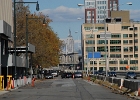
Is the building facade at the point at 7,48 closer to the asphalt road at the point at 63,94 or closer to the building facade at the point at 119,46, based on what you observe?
the asphalt road at the point at 63,94

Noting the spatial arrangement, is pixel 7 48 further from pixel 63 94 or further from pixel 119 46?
pixel 119 46

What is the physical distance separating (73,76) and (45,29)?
1427 cm

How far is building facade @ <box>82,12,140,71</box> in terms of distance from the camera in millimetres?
156000

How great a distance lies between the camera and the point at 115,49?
158875mm

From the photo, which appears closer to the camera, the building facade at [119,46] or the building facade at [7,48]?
the building facade at [7,48]

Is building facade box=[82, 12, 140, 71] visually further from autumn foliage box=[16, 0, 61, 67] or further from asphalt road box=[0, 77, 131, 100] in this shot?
asphalt road box=[0, 77, 131, 100]

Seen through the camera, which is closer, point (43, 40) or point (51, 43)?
point (43, 40)

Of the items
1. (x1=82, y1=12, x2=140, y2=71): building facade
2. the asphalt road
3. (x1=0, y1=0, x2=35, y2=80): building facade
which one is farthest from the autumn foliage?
(x1=82, y1=12, x2=140, y2=71): building facade

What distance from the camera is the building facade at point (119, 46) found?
156 m

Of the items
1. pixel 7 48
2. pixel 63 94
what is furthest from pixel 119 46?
pixel 63 94

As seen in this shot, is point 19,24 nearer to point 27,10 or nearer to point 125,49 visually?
point 27,10

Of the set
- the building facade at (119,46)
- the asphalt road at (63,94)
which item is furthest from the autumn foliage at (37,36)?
the building facade at (119,46)

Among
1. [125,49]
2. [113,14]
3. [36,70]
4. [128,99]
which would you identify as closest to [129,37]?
[125,49]

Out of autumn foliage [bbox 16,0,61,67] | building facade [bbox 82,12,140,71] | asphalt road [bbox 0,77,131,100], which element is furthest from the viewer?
building facade [bbox 82,12,140,71]
